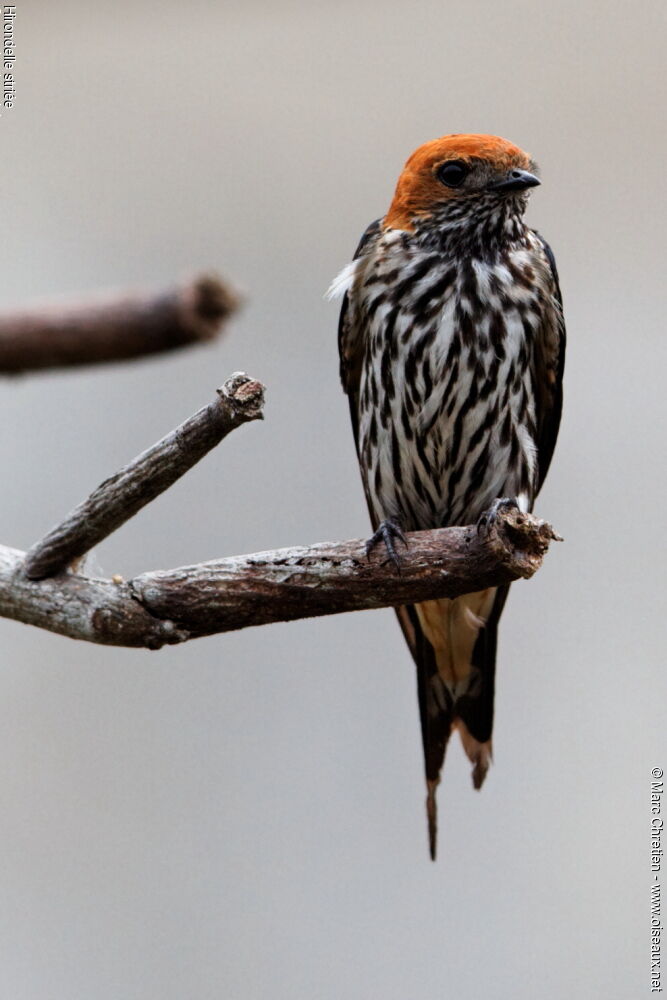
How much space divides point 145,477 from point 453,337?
1.31 m

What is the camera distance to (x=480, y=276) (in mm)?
3545

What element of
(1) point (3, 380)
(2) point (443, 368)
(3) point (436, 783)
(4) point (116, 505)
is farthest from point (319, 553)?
(1) point (3, 380)

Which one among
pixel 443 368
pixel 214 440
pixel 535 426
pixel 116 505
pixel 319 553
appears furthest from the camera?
pixel 535 426

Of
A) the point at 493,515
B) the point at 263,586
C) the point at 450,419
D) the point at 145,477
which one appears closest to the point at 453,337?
the point at 450,419

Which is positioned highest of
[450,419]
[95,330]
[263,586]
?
[450,419]

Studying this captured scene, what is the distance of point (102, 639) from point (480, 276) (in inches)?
63.2

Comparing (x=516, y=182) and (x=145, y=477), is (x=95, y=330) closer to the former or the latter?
(x=145, y=477)

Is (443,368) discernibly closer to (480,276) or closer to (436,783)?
(480,276)

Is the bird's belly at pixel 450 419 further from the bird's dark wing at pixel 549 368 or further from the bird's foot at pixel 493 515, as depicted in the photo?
the bird's foot at pixel 493 515

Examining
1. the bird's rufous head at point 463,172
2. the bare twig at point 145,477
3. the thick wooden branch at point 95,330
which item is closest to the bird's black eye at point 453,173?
the bird's rufous head at point 463,172

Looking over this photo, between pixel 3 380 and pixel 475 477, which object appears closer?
pixel 3 380

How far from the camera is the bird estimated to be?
350 centimetres

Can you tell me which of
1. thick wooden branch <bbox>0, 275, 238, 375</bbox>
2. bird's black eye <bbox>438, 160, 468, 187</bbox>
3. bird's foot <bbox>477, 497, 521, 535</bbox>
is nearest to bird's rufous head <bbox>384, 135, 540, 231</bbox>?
bird's black eye <bbox>438, 160, 468, 187</bbox>

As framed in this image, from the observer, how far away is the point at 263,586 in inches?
109
